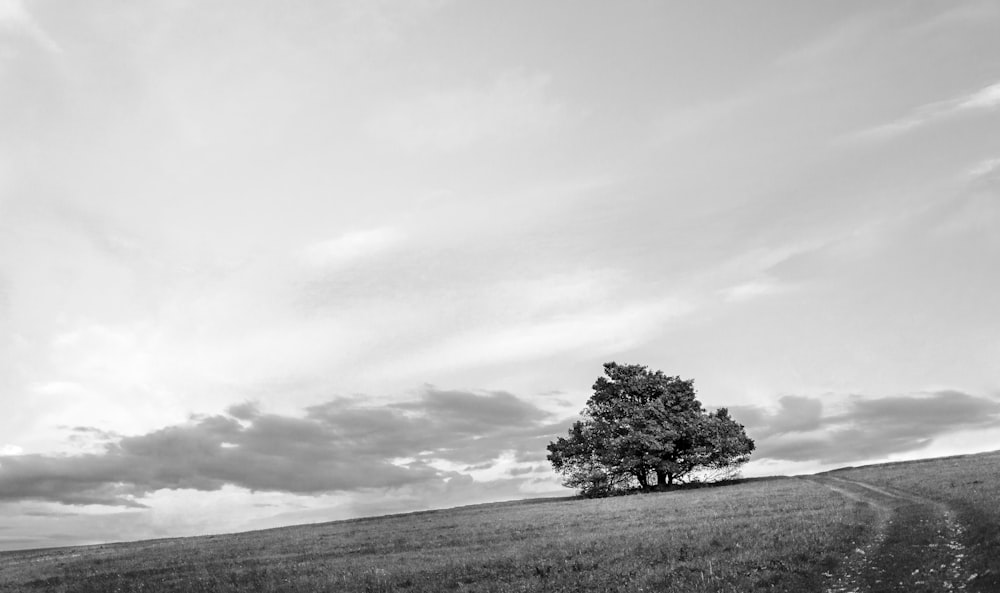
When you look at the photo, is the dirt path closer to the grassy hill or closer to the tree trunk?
the grassy hill

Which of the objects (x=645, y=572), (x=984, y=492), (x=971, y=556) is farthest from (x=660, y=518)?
(x=971, y=556)

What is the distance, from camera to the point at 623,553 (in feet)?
97.8

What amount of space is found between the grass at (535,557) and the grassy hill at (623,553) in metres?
0.10

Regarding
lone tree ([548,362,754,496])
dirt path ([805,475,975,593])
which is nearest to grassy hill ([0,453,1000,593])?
dirt path ([805,475,975,593])

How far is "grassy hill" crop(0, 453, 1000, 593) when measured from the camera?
22953mm

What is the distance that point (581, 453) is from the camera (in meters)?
85.1

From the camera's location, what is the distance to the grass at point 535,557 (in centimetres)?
2428

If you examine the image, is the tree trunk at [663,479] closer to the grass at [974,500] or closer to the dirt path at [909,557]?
the grass at [974,500]

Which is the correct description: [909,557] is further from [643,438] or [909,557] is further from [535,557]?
[643,438]

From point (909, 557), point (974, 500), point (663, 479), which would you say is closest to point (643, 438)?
point (663, 479)

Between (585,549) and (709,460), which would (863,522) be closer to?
(585,549)

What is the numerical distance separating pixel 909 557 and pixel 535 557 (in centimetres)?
1499

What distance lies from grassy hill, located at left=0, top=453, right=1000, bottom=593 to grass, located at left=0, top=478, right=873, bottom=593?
0.10m

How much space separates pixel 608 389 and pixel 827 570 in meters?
63.2
